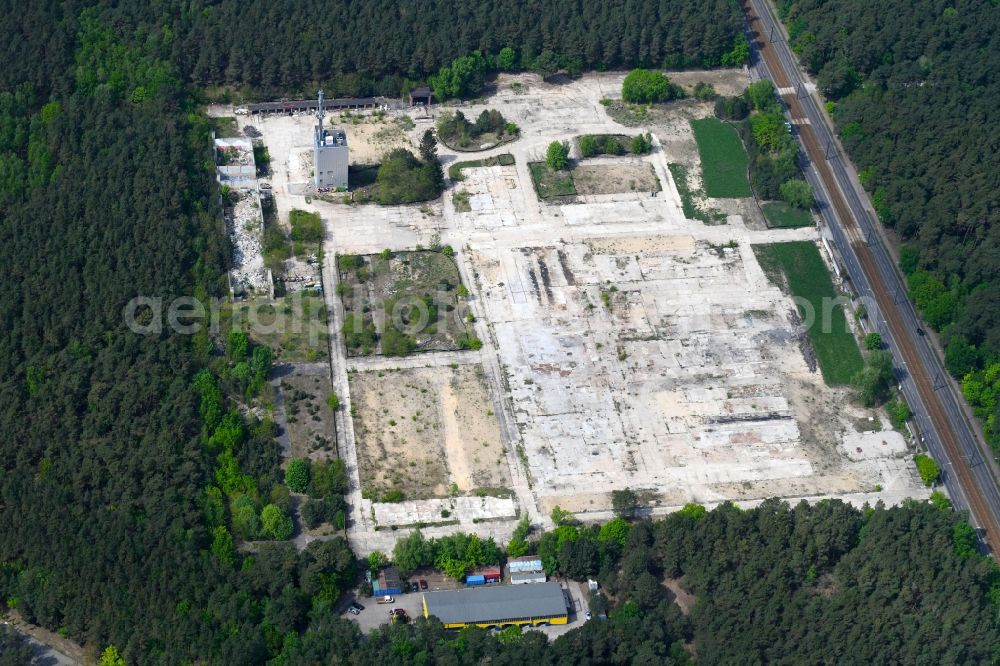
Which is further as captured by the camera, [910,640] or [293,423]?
[293,423]

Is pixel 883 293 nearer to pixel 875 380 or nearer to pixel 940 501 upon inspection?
pixel 875 380

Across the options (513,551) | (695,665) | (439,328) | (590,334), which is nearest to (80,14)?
(439,328)

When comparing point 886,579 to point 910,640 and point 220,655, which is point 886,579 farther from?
point 220,655

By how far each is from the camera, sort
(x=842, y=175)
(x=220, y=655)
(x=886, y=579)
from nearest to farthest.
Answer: (x=220, y=655) → (x=886, y=579) → (x=842, y=175)

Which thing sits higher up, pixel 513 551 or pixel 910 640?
pixel 513 551

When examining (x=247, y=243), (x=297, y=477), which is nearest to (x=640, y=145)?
(x=247, y=243)

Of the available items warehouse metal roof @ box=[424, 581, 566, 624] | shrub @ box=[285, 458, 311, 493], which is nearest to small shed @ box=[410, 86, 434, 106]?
shrub @ box=[285, 458, 311, 493]
